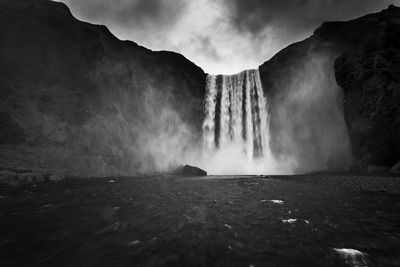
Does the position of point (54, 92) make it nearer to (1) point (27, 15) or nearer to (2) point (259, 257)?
(1) point (27, 15)

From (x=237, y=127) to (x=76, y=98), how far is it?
3340 cm

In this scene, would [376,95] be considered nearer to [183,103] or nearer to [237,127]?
[237,127]

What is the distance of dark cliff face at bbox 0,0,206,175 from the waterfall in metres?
9.13

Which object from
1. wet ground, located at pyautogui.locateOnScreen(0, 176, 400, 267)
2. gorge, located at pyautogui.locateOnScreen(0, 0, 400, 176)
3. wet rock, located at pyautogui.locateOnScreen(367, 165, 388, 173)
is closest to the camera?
wet ground, located at pyautogui.locateOnScreen(0, 176, 400, 267)

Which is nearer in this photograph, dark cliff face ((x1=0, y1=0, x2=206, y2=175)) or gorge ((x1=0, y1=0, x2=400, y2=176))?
dark cliff face ((x1=0, y1=0, x2=206, y2=175))

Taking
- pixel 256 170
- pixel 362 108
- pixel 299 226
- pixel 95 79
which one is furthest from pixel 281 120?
pixel 299 226

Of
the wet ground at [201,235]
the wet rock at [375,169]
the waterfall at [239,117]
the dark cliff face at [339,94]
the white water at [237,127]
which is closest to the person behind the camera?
the wet ground at [201,235]

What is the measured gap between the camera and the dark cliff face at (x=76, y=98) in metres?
26.4

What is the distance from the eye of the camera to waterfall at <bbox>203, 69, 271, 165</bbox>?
5044 cm

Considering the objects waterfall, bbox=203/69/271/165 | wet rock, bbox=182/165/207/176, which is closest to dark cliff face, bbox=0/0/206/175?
wet rock, bbox=182/165/207/176

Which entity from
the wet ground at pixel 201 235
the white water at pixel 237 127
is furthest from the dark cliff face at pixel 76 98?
the wet ground at pixel 201 235

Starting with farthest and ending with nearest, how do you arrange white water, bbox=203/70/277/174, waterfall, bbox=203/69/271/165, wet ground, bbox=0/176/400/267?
waterfall, bbox=203/69/271/165 < white water, bbox=203/70/277/174 < wet ground, bbox=0/176/400/267

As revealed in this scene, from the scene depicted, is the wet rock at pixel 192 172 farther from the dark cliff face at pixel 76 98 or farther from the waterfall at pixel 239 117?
the waterfall at pixel 239 117

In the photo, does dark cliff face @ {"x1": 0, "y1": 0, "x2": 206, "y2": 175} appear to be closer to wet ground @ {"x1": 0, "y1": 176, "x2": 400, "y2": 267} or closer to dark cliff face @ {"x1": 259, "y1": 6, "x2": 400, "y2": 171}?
wet ground @ {"x1": 0, "y1": 176, "x2": 400, "y2": 267}
